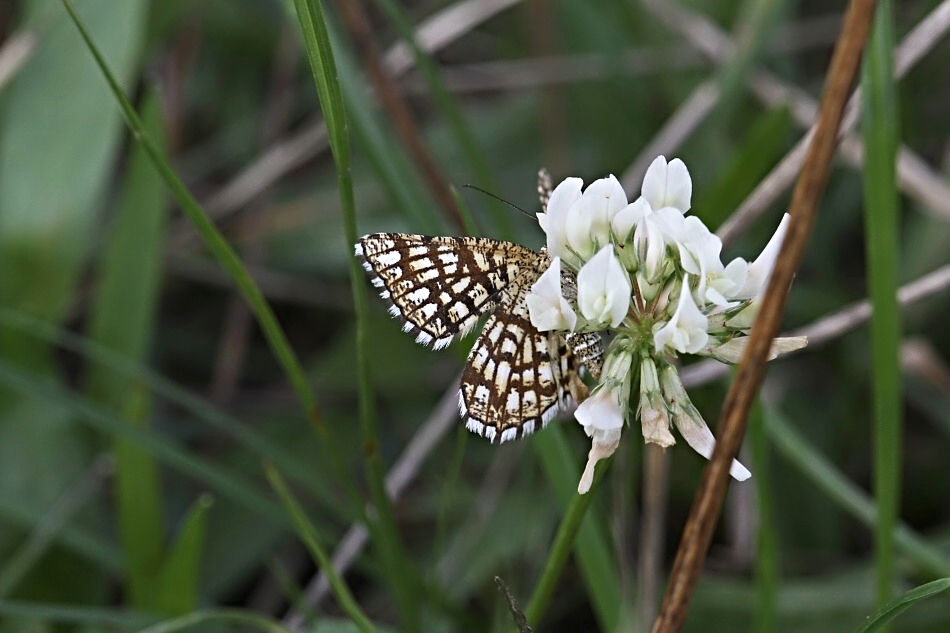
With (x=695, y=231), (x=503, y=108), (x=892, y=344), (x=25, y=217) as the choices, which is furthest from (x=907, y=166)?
(x=25, y=217)

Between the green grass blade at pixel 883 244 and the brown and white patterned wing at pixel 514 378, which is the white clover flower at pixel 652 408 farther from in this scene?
the green grass blade at pixel 883 244

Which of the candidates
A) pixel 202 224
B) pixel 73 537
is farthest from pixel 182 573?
pixel 202 224

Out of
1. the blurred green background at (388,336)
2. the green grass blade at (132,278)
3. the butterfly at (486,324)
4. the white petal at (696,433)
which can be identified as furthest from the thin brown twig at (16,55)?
the white petal at (696,433)

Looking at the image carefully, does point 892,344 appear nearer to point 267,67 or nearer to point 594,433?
point 594,433

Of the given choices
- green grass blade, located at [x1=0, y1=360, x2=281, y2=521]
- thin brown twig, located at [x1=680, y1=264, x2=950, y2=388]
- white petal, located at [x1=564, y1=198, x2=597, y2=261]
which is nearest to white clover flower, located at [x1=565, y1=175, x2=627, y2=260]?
white petal, located at [x1=564, y1=198, x2=597, y2=261]

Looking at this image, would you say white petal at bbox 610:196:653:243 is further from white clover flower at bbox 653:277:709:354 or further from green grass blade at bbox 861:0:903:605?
green grass blade at bbox 861:0:903:605

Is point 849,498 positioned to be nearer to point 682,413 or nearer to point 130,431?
point 682,413

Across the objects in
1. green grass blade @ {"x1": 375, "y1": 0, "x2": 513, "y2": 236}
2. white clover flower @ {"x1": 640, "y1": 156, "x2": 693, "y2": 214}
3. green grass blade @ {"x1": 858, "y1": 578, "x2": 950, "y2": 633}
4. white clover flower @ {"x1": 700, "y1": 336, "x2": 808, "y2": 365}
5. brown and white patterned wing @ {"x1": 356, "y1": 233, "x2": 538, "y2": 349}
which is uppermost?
green grass blade @ {"x1": 375, "y1": 0, "x2": 513, "y2": 236}
